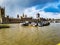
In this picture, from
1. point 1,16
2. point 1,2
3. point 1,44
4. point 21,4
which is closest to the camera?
point 1,44

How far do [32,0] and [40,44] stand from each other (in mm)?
1827

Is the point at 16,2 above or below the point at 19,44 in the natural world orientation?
above

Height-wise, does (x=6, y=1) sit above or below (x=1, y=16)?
above

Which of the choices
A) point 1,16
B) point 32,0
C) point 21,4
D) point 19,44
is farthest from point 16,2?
point 19,44

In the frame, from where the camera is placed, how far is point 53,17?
18.1 feet

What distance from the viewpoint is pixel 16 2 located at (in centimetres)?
533

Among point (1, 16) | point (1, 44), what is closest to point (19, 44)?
point (1, 44)

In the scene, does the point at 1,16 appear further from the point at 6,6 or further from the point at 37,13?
the point at 37,13

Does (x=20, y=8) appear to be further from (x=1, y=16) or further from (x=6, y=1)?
(x=1, y=16)

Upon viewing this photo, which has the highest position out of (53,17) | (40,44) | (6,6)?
(6,6)

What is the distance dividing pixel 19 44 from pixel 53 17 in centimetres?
199

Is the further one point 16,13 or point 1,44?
point 16,13

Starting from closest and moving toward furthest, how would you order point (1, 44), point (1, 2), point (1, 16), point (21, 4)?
point (1, 44) → point (21, 4) → point (1, 2) → point (1, 16)

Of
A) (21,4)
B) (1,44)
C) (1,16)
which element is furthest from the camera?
(1,16)
